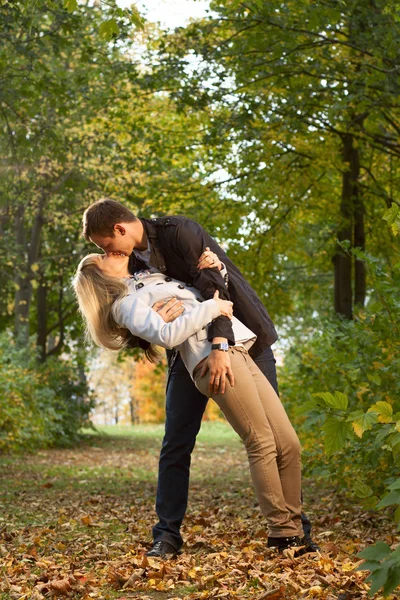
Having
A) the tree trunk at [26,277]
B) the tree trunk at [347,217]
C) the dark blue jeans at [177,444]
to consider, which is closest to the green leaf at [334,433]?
the dark blue jeans at [177,444]

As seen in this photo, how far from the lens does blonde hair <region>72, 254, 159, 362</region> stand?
15.6ft

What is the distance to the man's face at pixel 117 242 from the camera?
4750 millimetres

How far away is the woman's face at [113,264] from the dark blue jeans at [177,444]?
0.67 metres

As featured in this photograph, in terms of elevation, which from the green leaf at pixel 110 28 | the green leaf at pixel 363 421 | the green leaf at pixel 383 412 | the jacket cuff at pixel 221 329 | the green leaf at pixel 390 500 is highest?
the green leaf at pixel 110 28

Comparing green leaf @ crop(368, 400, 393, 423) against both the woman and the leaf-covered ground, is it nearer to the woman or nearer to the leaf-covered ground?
the leaf-covered ground

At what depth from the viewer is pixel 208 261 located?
477 cm

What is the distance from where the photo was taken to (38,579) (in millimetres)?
4652

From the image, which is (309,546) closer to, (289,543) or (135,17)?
(289,543)

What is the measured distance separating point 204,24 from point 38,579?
357 inches

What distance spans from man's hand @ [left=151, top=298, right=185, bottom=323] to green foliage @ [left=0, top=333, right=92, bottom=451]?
1057 centimetres

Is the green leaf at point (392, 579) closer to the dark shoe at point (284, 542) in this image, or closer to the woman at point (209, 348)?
the woman at point (209, 348)

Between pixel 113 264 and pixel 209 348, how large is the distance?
2.40 feet

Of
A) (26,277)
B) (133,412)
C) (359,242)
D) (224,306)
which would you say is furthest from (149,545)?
(133,412)

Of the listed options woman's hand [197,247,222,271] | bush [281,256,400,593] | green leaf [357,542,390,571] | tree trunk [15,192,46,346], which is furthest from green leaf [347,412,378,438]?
tree trunk [15,192,46,346]
